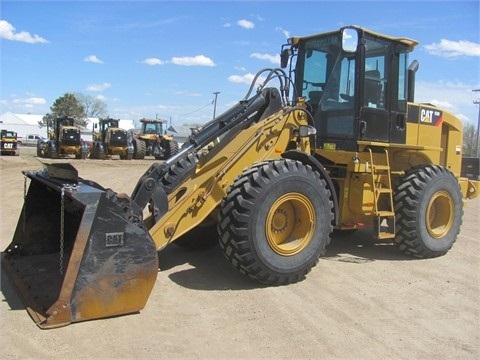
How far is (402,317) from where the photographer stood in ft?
14.9

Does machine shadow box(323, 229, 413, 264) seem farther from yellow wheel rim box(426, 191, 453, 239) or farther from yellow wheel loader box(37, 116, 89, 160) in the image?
yellow wheel loader box(37, 116, 89, 160)

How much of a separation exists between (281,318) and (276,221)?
4.17 feet

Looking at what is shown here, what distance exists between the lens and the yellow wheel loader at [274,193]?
414cm

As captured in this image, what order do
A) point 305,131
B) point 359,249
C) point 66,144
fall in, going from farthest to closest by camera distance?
point 66,144
point 359,249
point 305,131

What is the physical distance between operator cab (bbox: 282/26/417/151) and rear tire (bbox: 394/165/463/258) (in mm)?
662

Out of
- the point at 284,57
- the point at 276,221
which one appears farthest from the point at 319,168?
the point at 284,57

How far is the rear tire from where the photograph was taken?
6.50 m

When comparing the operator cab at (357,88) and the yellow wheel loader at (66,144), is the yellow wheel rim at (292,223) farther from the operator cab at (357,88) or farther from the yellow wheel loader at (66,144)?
the yellow wheel loader at (66,144)

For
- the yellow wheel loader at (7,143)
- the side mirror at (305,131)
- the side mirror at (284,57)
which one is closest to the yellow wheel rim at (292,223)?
the side mirror at (305,131)

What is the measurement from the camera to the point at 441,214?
23.5 ft

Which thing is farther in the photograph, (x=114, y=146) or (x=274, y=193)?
(x=114, y=146)

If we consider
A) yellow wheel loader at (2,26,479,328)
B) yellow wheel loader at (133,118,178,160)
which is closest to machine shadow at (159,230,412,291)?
yellow wheel loader at (2,26,479,328)

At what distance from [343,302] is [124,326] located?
2115 millimetres

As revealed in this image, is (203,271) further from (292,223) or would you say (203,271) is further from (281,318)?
(281,318)
